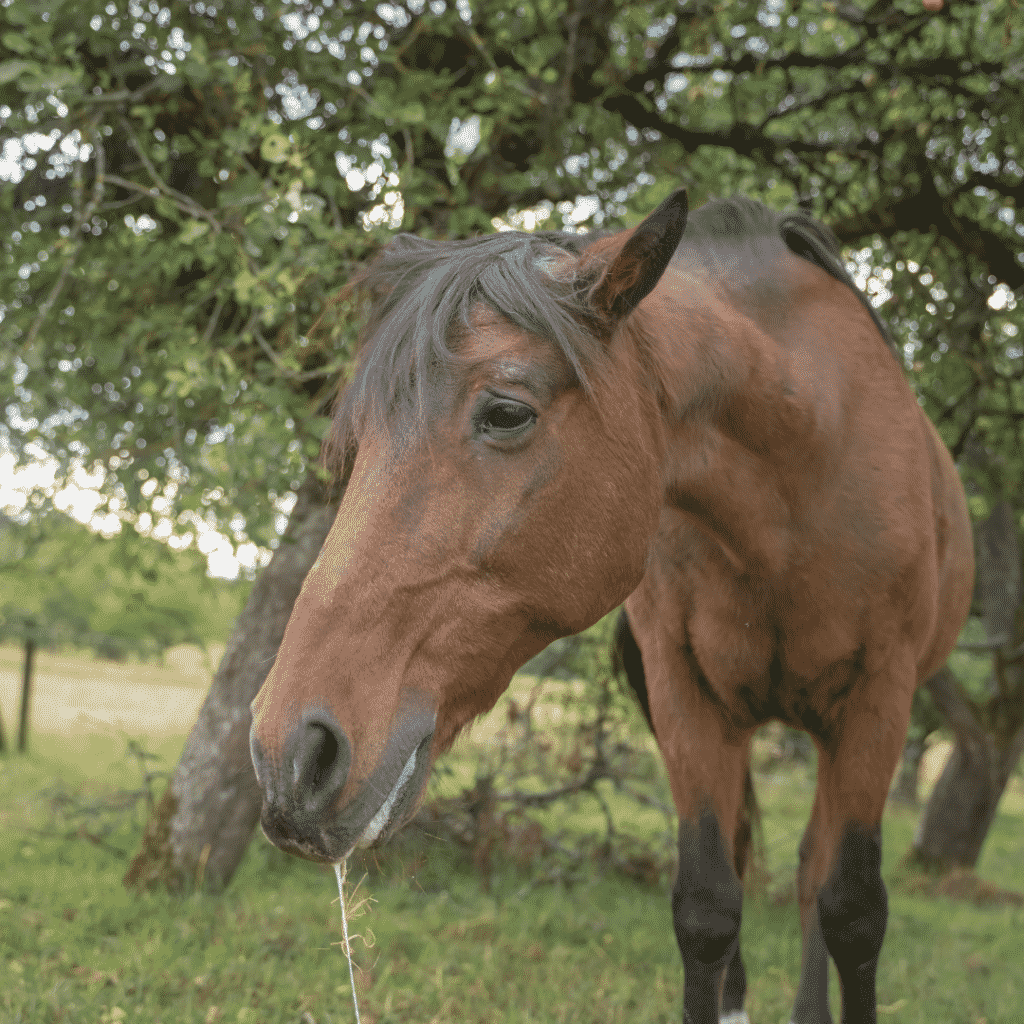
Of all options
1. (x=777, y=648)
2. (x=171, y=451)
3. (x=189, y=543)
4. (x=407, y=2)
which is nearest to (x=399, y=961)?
(x=189, y=543)

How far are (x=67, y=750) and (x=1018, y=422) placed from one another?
1067cm

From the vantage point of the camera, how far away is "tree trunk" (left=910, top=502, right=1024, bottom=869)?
7266 mm

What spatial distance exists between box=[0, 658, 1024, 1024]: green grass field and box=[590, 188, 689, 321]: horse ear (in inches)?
45.5

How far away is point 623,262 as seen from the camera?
69.1 inches

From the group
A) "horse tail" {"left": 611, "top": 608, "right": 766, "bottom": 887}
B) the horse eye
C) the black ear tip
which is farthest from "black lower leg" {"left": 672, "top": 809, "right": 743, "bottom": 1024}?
the black ear tip

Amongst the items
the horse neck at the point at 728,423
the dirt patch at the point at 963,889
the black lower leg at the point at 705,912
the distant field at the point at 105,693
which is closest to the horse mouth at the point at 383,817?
the horse neck at the point at 728,423

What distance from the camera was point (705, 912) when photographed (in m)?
2.51

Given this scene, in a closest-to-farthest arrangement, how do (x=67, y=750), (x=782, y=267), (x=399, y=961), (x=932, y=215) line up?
(x=782, y=267) → (x=399, y=961) → (x=932, y=215) → (x=67, y=750)

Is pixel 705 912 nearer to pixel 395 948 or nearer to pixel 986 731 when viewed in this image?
pixel 395 948

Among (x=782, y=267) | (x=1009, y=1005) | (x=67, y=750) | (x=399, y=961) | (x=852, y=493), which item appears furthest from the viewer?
(x=67, y=750)

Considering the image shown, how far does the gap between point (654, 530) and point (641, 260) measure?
552 mm

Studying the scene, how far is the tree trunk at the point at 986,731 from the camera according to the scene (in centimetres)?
727

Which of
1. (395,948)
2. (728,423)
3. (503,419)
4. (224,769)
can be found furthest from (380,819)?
(224,769)

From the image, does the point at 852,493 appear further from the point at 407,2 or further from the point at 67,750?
the point at 67,750
